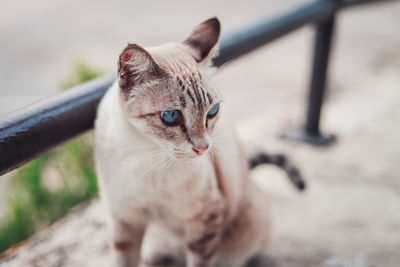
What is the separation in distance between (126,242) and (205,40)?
0.80 metres

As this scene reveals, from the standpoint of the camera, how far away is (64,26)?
7164mm

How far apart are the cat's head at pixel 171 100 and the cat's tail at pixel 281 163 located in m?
0.75

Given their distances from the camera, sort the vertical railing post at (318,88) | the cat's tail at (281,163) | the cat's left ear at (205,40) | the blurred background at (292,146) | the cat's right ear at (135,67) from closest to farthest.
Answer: the cat's right ear at (135,67) < the cat's left ear at (205,40) < the cat's tail at (281,163) < the blurred background at (292,146) < the vertical railing post at (318,88)

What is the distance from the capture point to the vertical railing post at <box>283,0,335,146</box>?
8.78 feet

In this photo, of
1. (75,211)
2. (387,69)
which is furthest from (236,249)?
(387,69)

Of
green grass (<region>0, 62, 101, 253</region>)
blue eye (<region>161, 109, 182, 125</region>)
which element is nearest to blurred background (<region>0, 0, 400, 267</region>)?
green grass (<region>0, 62, 101, 253</region>)

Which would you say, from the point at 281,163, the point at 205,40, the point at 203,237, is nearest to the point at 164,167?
the point at 203,237

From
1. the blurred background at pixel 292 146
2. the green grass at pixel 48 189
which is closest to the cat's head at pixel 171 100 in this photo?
the blurred background at pixel 292 146

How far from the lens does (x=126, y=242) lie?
1507 mm

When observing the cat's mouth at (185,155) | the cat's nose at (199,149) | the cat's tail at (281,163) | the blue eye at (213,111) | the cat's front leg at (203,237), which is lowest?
the cat's tail at (281,163)

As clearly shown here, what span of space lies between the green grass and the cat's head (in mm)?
1591

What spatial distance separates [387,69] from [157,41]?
348 cm

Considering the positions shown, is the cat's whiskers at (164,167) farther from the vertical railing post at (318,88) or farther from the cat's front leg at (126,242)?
the vertical railing post at (318,88)

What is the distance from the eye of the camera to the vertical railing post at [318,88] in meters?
2.68
